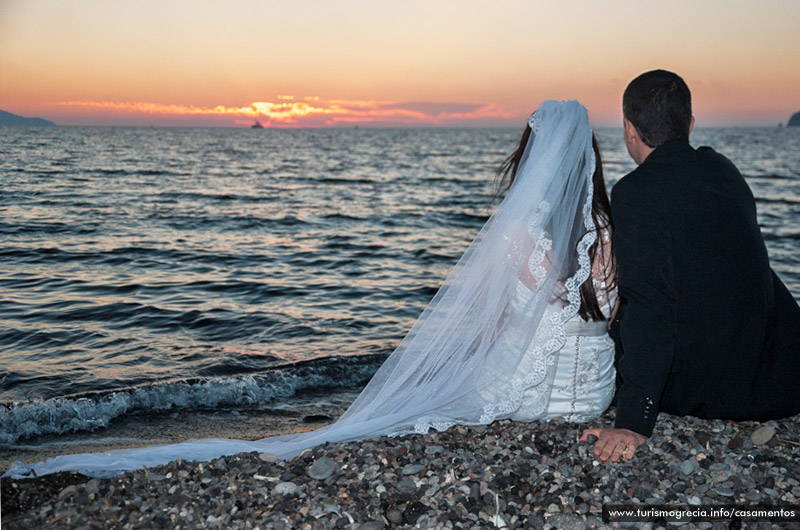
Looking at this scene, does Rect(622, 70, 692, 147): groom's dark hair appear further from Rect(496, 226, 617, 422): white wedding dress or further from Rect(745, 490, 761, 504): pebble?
Rect(745, 490, 761, 504): pebble

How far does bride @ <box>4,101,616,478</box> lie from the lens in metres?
3.52

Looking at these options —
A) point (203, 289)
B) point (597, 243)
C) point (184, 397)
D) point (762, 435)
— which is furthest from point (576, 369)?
point (203, 289)

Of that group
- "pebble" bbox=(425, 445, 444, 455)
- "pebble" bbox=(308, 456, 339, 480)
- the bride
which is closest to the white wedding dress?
the bride

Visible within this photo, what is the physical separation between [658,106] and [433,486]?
7.27 feet

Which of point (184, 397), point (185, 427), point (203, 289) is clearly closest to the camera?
point (185, 427)

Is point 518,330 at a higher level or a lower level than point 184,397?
higher

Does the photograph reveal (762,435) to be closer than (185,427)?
Yes

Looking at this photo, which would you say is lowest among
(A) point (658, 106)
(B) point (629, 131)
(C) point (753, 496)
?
(C) point (753, 496)

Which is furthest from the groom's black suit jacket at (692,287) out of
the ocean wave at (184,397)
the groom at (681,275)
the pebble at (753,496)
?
the ocean wave at (184,397)

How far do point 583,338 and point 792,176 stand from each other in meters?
32.4

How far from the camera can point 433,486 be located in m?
3.12

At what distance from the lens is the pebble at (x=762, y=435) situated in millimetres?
3602

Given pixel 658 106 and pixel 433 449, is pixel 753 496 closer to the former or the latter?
pixel 433 449

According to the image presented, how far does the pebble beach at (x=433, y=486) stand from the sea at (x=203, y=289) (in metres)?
2.25
